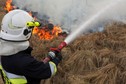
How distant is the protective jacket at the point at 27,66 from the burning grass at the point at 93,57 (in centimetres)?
279

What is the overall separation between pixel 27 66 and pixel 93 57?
369 cm

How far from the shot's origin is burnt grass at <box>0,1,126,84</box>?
21.1 ft

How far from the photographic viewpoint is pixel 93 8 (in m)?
10.0

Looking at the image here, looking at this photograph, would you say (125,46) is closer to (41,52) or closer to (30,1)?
(41,52)

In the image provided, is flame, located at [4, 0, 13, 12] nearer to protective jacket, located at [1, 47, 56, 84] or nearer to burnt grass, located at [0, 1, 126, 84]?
burnt grass, located at [0, 1, 126, 84]

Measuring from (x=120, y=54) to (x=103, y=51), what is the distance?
1.37 feet

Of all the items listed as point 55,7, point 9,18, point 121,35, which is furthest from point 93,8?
point 9,18

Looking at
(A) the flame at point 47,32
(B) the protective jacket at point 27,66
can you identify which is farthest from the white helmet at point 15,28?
(A) the flame at point 47,32

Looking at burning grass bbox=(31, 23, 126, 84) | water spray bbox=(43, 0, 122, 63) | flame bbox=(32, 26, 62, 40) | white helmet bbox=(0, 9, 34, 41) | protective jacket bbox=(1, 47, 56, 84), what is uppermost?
white helmet bbox=(0, 9, 34, 41)

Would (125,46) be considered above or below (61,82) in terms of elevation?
above

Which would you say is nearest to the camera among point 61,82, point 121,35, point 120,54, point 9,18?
point 9,18

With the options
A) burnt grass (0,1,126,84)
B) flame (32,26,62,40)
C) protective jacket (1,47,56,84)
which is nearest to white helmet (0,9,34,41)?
protective jacket (1,47,56,84)

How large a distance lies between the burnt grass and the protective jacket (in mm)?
2788

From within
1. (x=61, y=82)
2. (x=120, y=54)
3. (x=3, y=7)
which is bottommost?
(x=61, y=82)
